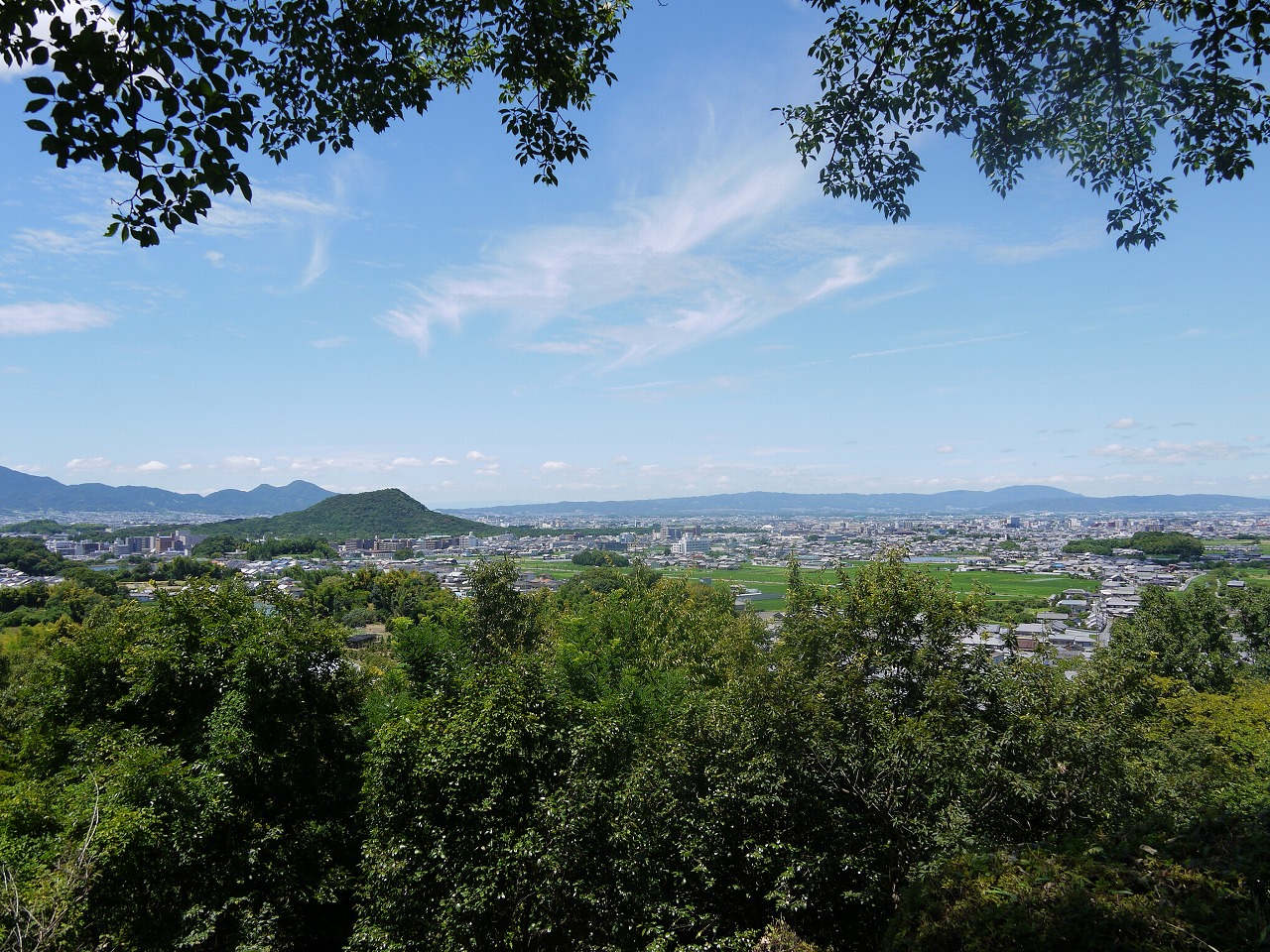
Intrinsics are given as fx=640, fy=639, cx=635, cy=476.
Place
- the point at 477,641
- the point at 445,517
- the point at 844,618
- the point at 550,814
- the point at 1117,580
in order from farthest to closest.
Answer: the point at 445,517, the point at 1117,580, the point at 477,641, the point at 844,618, the point at 550,814

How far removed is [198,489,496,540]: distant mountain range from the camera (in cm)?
10275

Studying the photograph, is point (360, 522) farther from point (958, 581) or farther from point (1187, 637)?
point (1187, 637)

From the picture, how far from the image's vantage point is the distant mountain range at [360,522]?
10275cm

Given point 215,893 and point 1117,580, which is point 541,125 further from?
point 1117,580

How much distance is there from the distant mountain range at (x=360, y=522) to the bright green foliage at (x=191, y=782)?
3756 inches

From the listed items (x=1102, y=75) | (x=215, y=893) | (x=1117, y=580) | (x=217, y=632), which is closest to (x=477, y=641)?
(x=217, y=632)

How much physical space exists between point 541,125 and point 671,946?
830cm

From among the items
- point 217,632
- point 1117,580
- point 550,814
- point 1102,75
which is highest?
point 1102,75

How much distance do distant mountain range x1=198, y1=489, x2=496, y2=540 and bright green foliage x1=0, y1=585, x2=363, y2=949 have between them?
313ft

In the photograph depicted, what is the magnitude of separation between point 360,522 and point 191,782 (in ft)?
361

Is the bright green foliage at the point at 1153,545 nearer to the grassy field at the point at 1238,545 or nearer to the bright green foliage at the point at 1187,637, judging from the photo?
the grassy field at the point at 1238,545

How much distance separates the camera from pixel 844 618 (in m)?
9.92

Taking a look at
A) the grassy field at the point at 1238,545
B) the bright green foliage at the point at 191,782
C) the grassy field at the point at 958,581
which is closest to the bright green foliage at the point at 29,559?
the grassy field at the point at 958,581

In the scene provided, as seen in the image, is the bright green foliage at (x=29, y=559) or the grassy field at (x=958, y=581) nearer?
the grassy field at (x=958, y=581)
